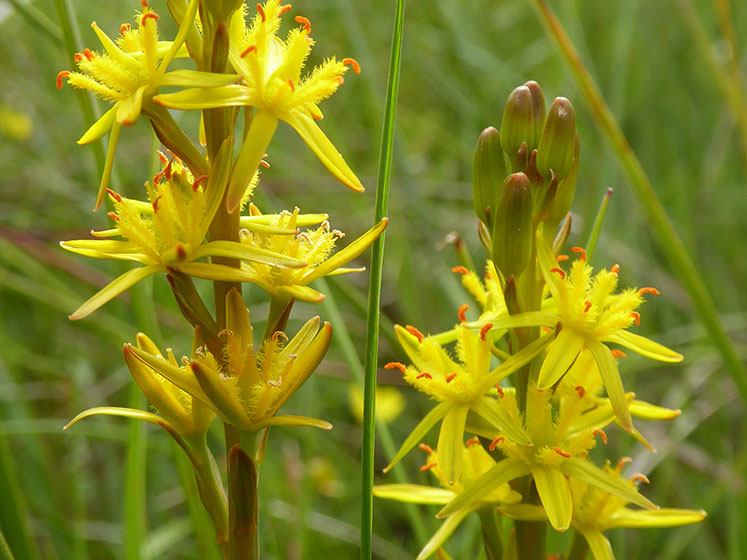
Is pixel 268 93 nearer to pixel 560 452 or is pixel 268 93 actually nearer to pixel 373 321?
pixel 373 321

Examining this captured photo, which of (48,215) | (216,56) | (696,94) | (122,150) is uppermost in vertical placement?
(696,94)

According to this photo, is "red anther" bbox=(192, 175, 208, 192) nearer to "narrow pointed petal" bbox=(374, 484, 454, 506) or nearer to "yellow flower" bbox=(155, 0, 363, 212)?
"yellow flower" bbox=(155, 0, 363, 212)

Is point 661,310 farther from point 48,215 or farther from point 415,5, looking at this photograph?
point 48,215

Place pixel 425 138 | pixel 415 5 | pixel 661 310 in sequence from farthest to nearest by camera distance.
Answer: pixel 415 5, pixel 425 138, pixel 661 310

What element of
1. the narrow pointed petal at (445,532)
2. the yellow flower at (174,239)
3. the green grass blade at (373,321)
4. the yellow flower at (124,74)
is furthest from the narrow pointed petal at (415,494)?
the yellow flower at (124,74)

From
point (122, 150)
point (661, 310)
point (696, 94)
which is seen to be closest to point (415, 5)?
point (696, 94)

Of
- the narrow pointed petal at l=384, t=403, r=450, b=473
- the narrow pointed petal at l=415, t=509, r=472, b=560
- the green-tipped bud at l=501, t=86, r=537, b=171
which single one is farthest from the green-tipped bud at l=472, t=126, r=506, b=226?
the narrow pointed petal at l=415, t=509, r=472, b=560

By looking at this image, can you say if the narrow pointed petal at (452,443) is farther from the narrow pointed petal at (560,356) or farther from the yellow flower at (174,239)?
the yellow flower at (174,239)
